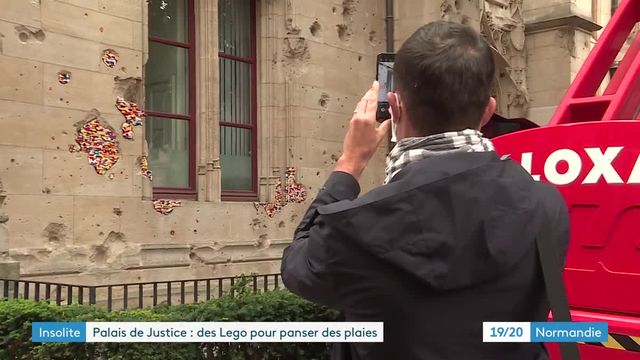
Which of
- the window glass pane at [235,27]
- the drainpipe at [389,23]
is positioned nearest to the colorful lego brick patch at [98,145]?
the window glass pane at [235,27]

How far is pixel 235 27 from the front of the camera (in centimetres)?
989

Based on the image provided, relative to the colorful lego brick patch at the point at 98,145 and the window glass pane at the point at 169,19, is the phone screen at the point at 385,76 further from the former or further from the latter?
the window glass pane at the point at 169,19

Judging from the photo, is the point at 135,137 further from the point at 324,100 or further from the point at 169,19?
the point at 324,100

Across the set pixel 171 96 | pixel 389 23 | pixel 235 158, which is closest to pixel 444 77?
pixel 171 96

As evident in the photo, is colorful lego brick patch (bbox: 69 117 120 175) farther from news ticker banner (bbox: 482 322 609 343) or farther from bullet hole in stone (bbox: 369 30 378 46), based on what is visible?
news ticker banner (bbox: 482 322 609 343)

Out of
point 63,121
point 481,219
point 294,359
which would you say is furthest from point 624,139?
point 63,121

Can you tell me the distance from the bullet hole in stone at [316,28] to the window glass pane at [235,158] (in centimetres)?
186

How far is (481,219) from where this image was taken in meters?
1.46

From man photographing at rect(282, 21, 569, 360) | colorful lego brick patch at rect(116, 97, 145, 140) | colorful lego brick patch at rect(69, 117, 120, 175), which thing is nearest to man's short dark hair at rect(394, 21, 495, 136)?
man photographing at rect(282, 21, 569, 360)

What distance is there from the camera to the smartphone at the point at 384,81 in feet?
7.17

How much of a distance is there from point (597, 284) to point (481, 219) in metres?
2.20

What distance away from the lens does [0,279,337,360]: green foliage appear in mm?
4023

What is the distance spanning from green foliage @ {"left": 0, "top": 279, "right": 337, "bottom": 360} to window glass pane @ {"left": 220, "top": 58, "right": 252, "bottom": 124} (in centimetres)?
520

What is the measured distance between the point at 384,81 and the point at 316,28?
27.3 ft
